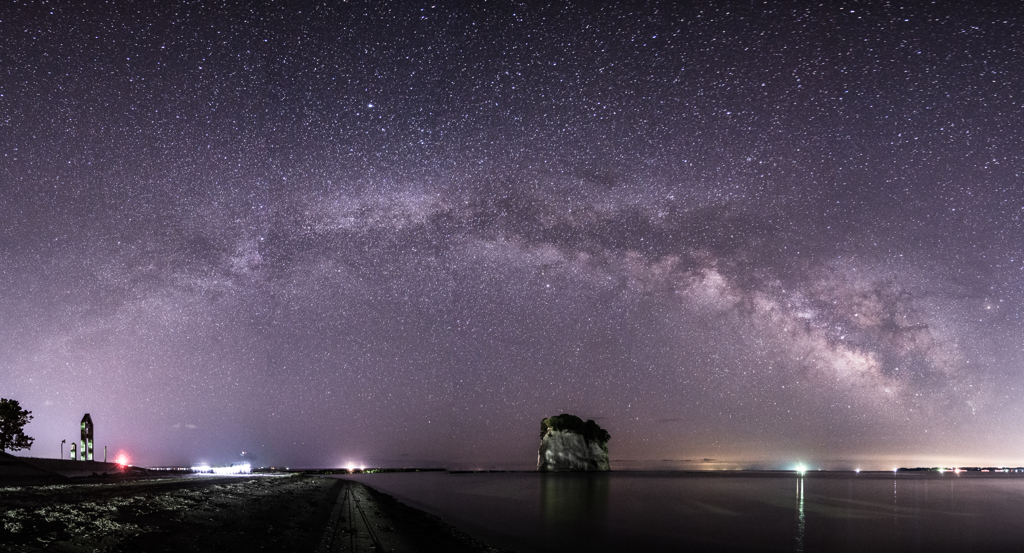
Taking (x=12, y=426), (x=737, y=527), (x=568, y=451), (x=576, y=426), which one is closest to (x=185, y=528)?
(x=737, y=527)

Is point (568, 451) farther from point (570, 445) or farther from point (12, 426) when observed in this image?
point (12, 426)

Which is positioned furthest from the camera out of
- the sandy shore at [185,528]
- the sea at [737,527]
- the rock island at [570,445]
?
the rock island at [570,445]

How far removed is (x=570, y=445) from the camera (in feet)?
605

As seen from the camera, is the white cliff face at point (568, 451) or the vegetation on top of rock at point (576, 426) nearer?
the white cliff face at point (568, 451)

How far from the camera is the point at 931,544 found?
34.1 meters

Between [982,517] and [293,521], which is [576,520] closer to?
[293,521]

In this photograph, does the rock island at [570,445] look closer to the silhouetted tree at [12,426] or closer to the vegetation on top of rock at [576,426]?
the vegetation on top of rock at [576,426]

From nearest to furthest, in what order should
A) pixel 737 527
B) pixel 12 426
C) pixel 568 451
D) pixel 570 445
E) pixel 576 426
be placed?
1. pixel 737 527
2. pixel 12 426
3. pixel 570 445
4. pixel 568 451
5. pixel 576 426

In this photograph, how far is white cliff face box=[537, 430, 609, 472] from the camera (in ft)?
606

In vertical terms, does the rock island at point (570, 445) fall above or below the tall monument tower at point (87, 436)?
below

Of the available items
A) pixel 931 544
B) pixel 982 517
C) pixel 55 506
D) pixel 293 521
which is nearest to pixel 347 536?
pixel 293 521

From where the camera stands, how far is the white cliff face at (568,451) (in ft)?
606

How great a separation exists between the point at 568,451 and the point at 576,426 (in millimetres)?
8369

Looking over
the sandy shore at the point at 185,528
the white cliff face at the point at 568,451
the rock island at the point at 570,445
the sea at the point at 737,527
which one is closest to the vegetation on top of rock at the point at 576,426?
the rock island at the point at 570,445
